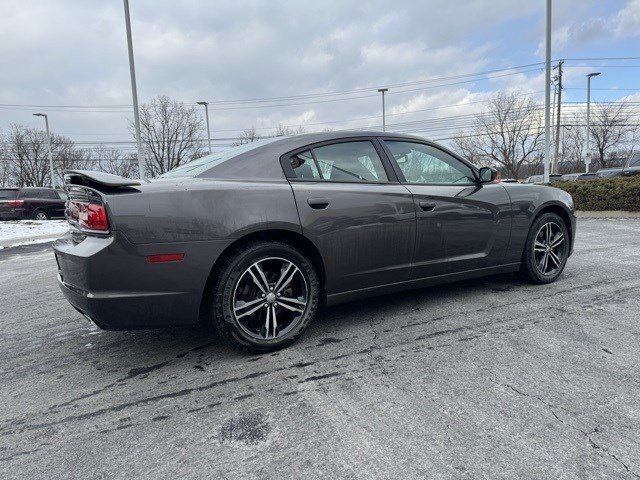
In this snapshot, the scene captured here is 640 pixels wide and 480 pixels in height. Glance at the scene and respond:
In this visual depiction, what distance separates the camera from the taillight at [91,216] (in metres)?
2.57

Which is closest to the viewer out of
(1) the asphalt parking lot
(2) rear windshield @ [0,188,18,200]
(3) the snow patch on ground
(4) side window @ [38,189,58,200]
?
(1) the asphalt parking lot

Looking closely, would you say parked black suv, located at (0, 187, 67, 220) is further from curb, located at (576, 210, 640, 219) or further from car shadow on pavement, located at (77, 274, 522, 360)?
curb, located at (576, 210, 640, 219)

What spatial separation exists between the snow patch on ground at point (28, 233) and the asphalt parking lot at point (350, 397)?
9.00 m

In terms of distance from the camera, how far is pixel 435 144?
3.99 meters

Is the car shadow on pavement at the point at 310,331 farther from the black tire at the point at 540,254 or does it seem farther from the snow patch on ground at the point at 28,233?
the snow patch on ground at the point at 28,233

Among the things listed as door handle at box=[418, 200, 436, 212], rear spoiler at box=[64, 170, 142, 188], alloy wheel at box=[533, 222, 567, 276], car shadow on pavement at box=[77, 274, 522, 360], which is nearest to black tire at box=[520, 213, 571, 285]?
alloy wheel at box=[533, 222, 567, 276]

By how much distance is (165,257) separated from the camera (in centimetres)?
262

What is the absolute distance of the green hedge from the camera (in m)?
11.9

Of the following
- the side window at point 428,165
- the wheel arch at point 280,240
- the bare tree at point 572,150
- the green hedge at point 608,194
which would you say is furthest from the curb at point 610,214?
the bare tree at point 572,150

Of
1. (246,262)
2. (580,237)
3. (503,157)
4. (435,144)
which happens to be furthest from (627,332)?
(503,157)

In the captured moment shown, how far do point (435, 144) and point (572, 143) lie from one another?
62.6 meters

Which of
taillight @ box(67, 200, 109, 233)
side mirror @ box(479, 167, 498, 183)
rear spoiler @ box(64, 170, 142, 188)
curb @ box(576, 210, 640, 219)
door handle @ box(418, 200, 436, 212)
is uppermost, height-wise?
rear spoiler @ box(64, 170, 142, 188)

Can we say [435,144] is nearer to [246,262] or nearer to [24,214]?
[246,262]

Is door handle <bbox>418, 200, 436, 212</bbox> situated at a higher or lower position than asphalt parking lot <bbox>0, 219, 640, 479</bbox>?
higher
